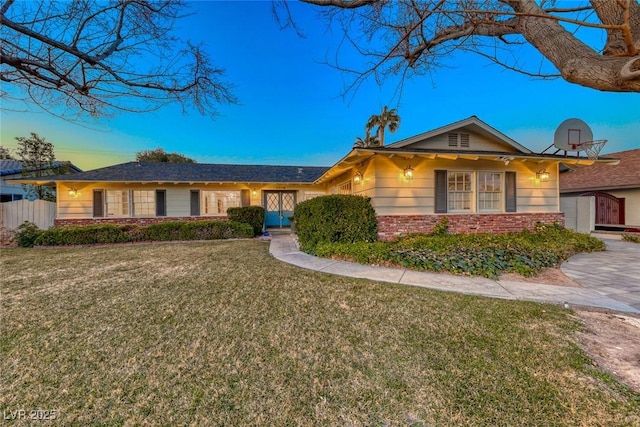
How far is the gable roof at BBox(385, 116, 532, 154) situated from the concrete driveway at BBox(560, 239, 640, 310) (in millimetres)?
4224

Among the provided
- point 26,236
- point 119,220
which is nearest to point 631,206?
point 119,220

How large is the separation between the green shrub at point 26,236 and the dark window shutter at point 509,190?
16864mm

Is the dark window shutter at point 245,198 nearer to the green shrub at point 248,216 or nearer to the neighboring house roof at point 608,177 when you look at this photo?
the green shrub at point 248,216

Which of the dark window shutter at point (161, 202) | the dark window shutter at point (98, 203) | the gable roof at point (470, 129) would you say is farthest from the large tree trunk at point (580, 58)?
the dark window shutter at point (98, 203)

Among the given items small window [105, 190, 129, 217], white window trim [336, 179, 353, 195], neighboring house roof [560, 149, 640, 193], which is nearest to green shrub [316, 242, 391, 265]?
white window trim [336, 179, 353, 195]

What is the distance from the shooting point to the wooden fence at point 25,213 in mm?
9805

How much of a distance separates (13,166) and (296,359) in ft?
101

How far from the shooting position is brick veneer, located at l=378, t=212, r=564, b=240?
8.22 meters

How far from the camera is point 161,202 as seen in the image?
1346cm

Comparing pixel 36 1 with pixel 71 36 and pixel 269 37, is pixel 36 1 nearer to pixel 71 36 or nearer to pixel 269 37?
pixel 71 36

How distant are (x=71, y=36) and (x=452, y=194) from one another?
9711 millimetres

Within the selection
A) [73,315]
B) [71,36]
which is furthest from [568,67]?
[73,315]

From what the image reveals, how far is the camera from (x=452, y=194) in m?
8.98

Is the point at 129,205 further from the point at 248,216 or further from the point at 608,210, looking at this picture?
the point at 608,210
